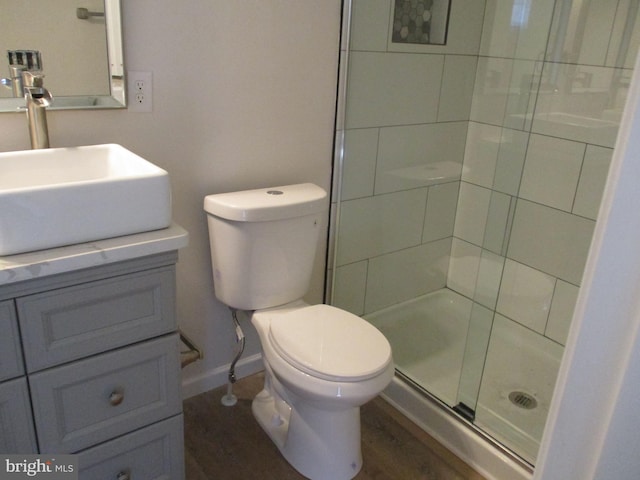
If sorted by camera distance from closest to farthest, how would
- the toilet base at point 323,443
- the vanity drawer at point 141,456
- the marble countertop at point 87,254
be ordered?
the marble countertop at point 87,254
the vanity drawer at point 141,456
the toilet base at point 323,443

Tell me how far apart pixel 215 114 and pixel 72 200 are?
76cm

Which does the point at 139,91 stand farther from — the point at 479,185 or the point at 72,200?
the point at 479,185

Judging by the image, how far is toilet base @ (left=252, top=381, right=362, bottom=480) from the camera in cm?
170

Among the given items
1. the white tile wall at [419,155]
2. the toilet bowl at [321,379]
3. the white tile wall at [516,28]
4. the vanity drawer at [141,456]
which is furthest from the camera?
the white tile wall at [419,155]

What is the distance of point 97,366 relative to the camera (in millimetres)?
1264

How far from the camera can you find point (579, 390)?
489 mm

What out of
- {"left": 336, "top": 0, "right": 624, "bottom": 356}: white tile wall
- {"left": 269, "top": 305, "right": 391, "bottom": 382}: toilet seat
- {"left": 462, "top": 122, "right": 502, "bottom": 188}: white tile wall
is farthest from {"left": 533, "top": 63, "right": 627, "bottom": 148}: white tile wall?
{"left": 269, "top": 305, "right": 391, "bottom": 382}: toilet seat

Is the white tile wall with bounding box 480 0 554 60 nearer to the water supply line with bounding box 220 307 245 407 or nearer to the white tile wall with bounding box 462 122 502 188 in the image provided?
the white tile wall with bounding box 462 122 502 188

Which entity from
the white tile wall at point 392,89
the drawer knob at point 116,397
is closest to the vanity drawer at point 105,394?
the drawer knob at point 116,397

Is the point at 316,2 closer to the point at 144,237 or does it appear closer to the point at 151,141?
the point at 151,141

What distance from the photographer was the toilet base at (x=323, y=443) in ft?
5.58

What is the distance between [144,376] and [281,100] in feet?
3.51

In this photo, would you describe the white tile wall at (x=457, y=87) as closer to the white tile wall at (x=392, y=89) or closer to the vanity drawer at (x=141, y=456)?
the white tile wall at (x=392, y=89)

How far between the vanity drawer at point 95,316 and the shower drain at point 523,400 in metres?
1.34
